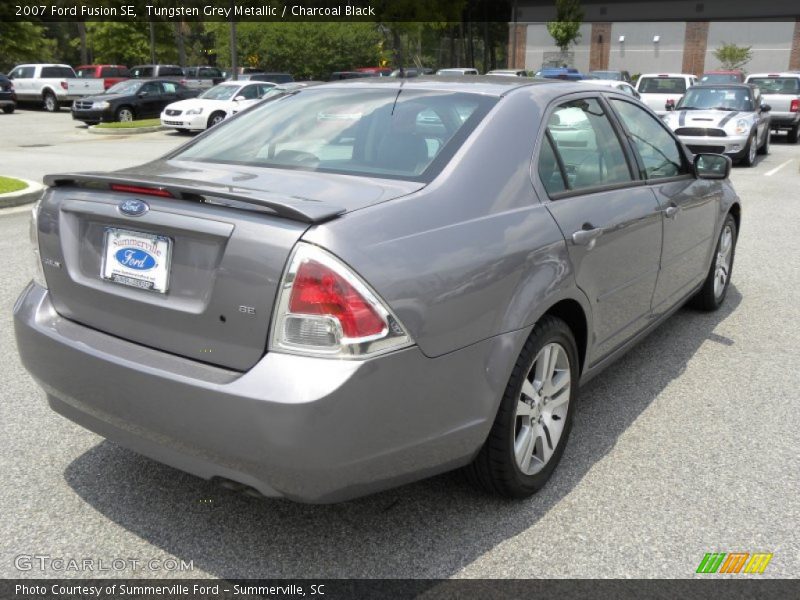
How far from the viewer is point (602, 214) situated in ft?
11.5

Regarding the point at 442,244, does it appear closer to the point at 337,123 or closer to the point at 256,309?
the point at 256,309

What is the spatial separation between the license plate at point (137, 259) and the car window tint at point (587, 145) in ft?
5.70

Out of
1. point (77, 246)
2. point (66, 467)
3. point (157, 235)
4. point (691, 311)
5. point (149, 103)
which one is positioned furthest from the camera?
point (149, 103)

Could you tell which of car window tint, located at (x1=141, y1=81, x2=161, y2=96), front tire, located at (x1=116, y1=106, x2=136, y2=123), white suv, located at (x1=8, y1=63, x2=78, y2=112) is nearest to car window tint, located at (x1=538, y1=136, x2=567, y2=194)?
front tire, located at (x1=116, y1=106, x2=136, y2=123)

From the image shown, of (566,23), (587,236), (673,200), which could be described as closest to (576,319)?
(587,236)

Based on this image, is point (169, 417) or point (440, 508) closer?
point (169, 417)

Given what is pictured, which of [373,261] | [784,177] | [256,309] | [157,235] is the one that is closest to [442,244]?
[373,261]

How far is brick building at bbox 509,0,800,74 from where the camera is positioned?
48781 mm

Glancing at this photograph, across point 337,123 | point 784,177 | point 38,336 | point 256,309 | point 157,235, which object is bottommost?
point 784,177

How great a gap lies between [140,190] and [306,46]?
46921 mm

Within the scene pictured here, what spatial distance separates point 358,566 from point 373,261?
1088 mm

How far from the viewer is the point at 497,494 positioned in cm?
305

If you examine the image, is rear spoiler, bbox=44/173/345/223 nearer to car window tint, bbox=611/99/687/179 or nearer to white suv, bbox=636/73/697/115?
car window tint, bbox=611/99/687/179

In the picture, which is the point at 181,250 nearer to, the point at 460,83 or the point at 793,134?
the point at 460,83
